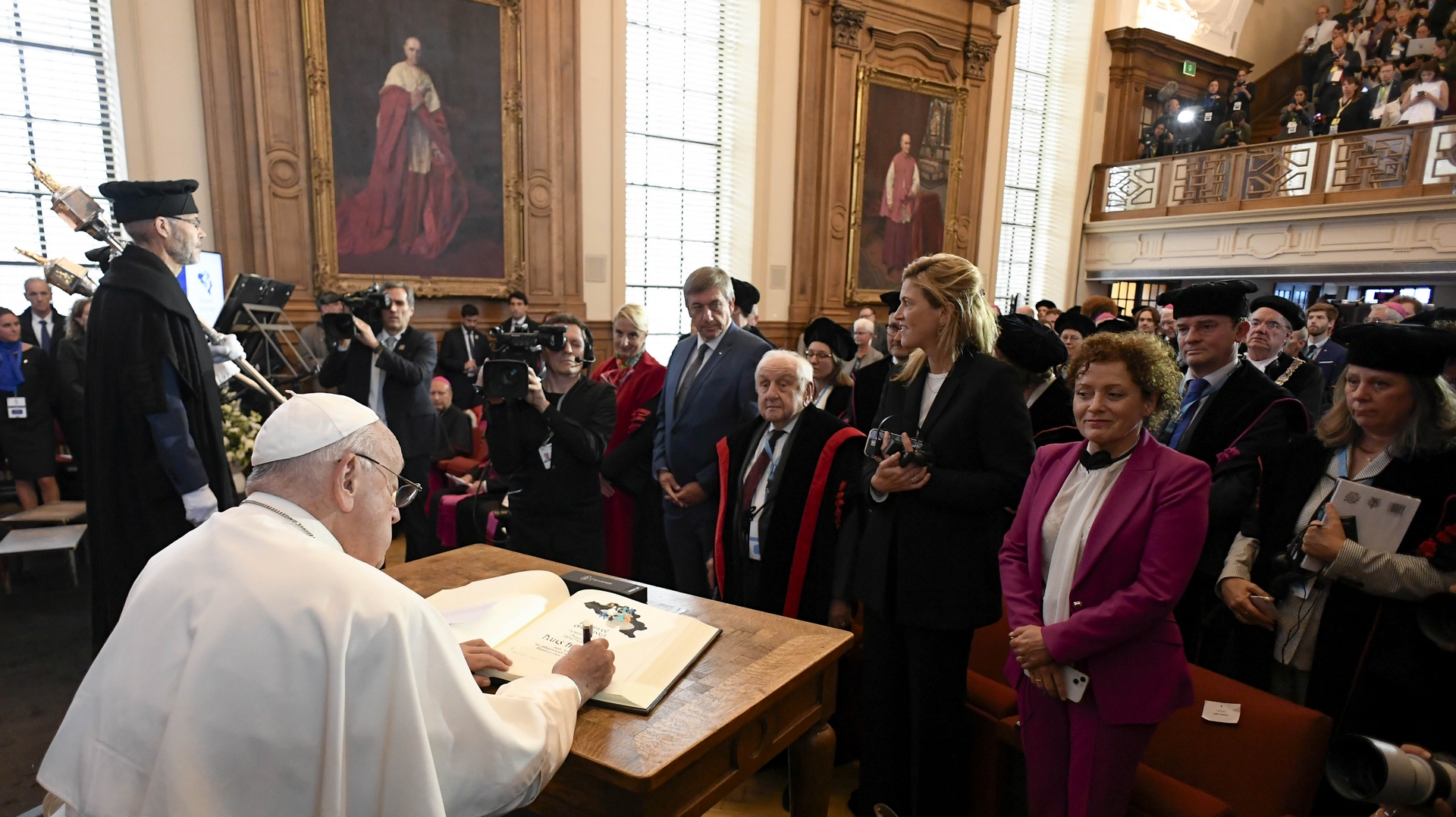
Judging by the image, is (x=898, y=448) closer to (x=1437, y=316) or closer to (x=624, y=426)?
(x=624, y=426)

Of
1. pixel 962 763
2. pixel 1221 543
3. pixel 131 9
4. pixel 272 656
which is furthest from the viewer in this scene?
pixel 131 9

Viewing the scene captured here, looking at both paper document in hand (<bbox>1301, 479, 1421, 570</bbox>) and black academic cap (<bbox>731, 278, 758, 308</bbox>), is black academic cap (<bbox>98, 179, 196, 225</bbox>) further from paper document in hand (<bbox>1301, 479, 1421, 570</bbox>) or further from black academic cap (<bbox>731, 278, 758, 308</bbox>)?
paper document in hand (<bbox>1301, 479, 1421, 570</bbox>)

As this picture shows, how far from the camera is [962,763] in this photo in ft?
7.82

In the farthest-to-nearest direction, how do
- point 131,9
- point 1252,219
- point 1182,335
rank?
1. point 1252,219
2. point 131,9
3. point 1182,335

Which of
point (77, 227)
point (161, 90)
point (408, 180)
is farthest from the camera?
point (408, 180)

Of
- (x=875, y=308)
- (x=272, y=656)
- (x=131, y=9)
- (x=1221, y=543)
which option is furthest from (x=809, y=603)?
(x=875, y=308)

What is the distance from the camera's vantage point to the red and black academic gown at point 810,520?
2.61m

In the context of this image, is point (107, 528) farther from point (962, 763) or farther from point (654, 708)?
point (962, 763)

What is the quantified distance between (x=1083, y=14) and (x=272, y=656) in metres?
15.3

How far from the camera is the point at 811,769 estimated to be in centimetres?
176

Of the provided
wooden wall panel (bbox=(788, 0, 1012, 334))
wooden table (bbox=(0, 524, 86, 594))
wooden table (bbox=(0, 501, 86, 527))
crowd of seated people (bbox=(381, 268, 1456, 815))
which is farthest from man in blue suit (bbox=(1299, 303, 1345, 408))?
wooden table (bbox=(0, 501, 86, 527))

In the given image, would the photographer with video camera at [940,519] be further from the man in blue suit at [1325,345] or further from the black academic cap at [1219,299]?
the man in blue suit at [1325,345]

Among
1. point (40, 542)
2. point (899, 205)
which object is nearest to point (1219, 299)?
point (40, 542)

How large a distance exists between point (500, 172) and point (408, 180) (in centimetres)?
95
